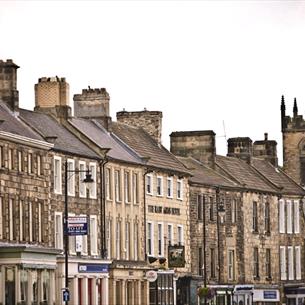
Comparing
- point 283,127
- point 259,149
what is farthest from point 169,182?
point 283,127

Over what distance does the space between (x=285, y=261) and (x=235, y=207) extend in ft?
36.8

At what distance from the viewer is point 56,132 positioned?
9369 cm

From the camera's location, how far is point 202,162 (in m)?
120

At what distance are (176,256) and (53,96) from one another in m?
13.6

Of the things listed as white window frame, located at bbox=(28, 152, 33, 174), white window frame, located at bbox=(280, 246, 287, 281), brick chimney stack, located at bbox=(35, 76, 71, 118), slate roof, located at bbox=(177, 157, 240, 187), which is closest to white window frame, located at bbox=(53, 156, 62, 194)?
white window frame, located at bbox=(28, 152, 33, 174)

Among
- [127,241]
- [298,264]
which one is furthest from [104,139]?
[298,264]

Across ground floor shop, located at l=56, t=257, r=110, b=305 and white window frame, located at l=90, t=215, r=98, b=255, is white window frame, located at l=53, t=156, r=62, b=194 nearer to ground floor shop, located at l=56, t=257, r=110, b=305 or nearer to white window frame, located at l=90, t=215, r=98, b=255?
ground floor shop, located at l=56, t=257, r=110, b=305

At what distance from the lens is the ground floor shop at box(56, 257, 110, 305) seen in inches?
3494

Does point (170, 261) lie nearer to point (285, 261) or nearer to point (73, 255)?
point (73, 255)

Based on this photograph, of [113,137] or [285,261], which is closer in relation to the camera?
[113,137]

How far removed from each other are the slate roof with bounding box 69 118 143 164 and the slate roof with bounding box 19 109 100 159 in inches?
54.1

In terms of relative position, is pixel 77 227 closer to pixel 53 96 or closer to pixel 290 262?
pixel 53 96

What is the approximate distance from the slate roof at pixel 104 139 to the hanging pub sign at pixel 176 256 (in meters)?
6.08

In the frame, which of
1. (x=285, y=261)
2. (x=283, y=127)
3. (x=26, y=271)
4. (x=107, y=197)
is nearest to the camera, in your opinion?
(x=26, y=271)
